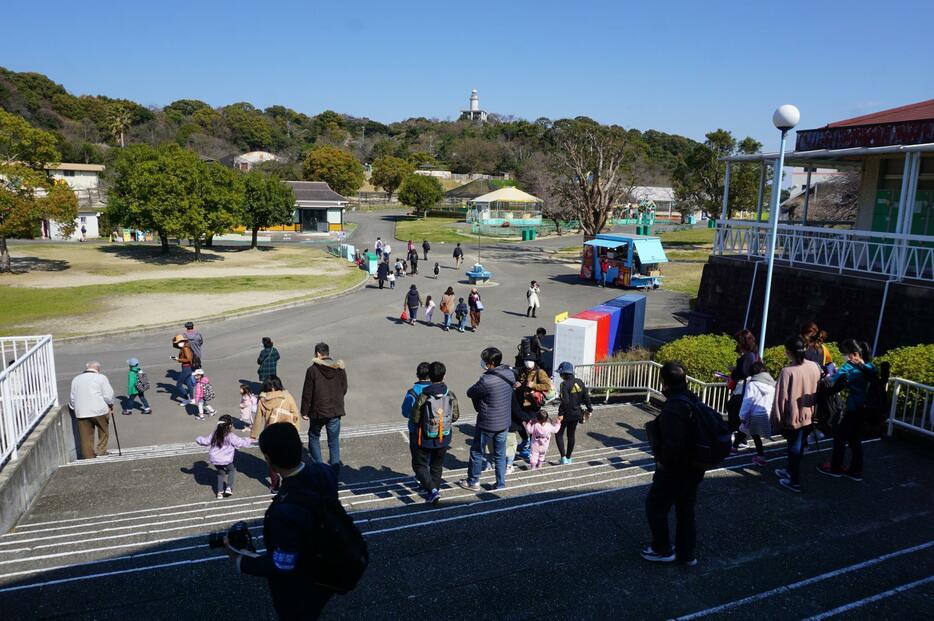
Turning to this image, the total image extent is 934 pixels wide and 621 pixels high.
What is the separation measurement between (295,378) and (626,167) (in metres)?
41.7

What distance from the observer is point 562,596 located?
13.9 ft

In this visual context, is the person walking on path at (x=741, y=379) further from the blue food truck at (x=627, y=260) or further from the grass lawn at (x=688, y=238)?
the grass lawn at (x=688, y=238)

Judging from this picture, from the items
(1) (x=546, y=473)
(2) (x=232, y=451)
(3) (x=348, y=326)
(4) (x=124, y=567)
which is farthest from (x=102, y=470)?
(3) (x=348, y=326)

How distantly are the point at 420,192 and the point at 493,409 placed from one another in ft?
199

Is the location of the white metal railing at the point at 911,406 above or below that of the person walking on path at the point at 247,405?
above

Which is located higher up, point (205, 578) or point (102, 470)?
point (205, 578)

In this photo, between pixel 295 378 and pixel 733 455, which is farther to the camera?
pixel 295 378

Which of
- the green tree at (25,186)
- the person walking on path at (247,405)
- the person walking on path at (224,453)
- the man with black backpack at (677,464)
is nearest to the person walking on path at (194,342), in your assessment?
the person walking on path at (247,405)

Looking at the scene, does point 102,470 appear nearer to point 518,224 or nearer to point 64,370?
point 64,370

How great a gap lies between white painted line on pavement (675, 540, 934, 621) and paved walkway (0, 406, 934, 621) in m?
0.02

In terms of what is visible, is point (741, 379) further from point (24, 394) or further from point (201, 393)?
point (201, 393)

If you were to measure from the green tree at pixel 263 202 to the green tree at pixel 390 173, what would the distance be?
125ft

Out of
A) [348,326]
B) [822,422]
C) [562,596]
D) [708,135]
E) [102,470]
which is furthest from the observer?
[708,135]

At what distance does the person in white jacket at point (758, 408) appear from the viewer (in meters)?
6.67
